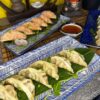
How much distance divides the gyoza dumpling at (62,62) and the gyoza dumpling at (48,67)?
1.1 inches

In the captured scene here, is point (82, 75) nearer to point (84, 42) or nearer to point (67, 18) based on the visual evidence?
point (84, 42)

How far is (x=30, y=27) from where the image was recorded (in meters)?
1.41

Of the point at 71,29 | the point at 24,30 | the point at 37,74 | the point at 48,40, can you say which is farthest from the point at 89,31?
the point at 37,74

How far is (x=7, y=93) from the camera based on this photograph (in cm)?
91

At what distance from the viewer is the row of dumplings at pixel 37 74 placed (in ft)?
3.05

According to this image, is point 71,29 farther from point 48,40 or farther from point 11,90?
point 11,90

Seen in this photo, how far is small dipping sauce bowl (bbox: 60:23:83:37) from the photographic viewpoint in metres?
1.40

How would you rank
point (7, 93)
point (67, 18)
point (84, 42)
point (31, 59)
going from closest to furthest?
point (7, 93), point (31, 59), point (84, 42), point (67, 18)

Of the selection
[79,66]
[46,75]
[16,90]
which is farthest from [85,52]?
[16,90]

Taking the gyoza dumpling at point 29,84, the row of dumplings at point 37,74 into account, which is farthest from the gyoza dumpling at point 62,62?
the gyoza dumpling at point 29,84

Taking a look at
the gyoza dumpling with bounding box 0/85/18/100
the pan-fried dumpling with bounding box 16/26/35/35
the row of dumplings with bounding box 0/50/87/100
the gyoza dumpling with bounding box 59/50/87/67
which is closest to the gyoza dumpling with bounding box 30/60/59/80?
the row of dumplings with bounding box 0/50/87/100

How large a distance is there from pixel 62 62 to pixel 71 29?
403 millimetres

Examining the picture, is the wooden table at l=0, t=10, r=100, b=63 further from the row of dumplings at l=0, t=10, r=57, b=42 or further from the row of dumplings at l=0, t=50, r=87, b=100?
the row of dumplings at l=0, t=50, r=87, b=100

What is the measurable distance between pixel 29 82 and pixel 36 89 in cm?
4
